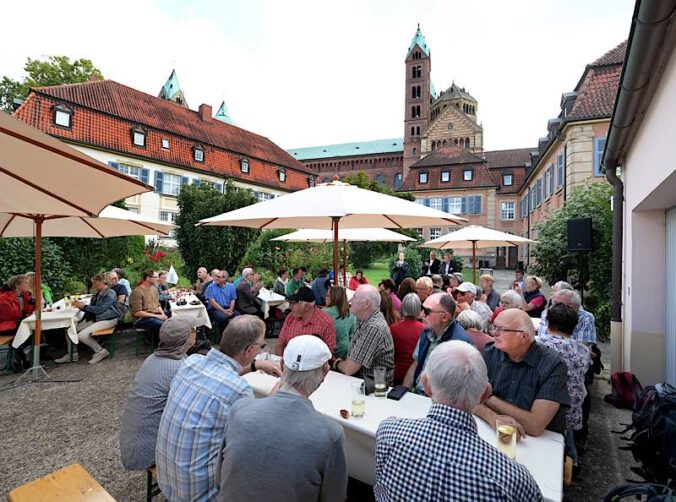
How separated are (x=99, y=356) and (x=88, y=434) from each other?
→ 2962 millimetres

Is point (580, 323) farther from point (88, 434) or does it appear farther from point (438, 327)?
point (88, 434)

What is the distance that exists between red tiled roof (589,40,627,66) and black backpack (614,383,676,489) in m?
16.7

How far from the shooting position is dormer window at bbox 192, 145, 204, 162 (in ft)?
103

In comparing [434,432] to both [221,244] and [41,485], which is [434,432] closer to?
[41,485]

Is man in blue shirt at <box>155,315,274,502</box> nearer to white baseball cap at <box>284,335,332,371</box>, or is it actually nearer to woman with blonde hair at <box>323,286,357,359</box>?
white baseball cap at <box>284,335,332,371</box>

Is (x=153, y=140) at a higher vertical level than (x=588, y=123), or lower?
higher

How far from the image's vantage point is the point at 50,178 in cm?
327

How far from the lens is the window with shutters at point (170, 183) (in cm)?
2883

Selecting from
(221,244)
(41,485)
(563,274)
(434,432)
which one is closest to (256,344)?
(434,432)

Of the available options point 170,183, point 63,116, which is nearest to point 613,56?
point 170,183

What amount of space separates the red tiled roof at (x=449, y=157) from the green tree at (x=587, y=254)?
28.6m

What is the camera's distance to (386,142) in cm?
7512

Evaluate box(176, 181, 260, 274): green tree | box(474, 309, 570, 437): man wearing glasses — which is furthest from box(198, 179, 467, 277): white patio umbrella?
box(176, 181, 260, 274): green tree

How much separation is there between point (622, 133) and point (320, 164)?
7245 cm
